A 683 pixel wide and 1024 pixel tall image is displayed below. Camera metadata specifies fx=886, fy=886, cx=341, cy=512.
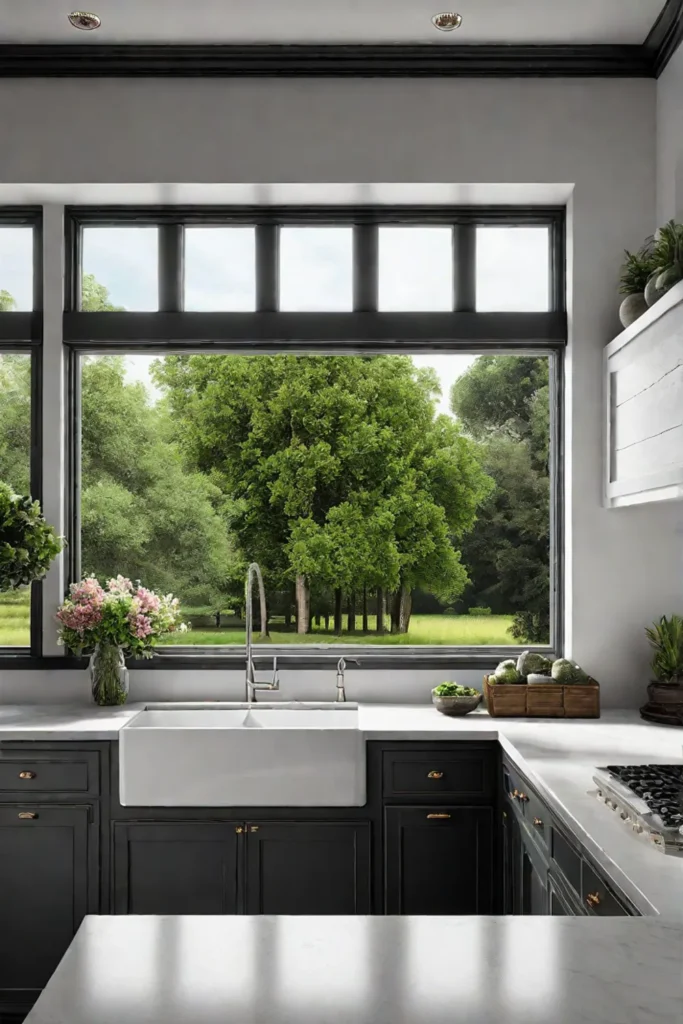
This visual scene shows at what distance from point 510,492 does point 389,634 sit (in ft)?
2.57

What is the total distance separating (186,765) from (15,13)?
8.91ft

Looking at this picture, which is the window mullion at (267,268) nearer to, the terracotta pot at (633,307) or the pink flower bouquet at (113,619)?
the pink flower bouquet at (113,619)

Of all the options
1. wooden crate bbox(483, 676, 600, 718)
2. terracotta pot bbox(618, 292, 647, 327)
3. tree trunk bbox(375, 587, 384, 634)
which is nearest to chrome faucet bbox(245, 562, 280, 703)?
tree trunk bbox(375, 587, 384, 634)

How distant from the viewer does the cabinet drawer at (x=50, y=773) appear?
2.98 metres

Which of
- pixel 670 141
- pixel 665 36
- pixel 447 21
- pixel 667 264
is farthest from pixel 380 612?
pixel 665 36

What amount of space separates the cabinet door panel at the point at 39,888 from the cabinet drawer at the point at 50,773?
0.22 ft

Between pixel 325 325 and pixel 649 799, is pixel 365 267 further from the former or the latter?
pixel 649 799


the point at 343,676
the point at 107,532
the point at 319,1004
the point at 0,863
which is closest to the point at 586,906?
the point at 319,1004

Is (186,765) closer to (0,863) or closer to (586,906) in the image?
(0,863)

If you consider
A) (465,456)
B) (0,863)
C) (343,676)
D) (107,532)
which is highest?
(465,456)

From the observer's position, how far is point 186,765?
2934mm

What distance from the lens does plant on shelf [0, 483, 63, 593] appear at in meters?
3.07

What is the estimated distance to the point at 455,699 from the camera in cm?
323

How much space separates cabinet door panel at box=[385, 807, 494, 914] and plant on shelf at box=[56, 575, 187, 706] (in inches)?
45.0
